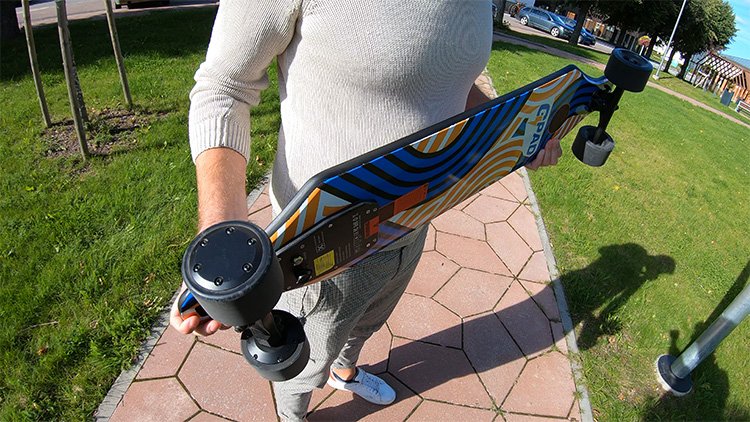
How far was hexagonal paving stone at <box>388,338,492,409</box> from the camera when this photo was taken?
7.72 feet

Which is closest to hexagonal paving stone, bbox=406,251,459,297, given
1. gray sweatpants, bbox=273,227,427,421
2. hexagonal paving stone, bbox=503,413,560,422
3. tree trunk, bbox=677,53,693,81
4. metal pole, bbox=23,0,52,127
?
hexagonal paving stone, bbox=503,413,560,422

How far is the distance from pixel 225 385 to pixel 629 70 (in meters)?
2.19

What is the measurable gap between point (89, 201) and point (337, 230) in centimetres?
273

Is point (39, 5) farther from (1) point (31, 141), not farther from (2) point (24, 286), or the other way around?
(2) point (24, 286)

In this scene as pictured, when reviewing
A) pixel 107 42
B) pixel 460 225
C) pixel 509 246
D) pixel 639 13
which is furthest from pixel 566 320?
pixel 639 13

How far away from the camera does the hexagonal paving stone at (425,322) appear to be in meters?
2.64

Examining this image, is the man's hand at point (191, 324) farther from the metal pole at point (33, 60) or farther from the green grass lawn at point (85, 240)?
the metal pole at point (33, 60)

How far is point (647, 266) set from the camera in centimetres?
362

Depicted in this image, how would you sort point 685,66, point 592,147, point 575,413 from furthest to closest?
1. point 685,66
2. point 575,413
3. point 592,147

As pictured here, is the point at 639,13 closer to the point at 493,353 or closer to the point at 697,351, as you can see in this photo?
the point at 697,351

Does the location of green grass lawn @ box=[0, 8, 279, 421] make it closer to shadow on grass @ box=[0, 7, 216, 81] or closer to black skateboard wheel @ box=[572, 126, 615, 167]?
shadow on grass @ box=[0, 7, 216, 81]

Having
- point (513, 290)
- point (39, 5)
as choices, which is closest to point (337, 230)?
point (513, 290)

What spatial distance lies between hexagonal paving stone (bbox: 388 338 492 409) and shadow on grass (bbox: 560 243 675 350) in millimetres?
803

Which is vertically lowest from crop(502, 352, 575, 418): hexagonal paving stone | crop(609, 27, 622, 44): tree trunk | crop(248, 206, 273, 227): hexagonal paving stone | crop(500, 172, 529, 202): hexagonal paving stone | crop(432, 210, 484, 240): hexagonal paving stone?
crop(502, 352, 575, 418): hexagonal paving stone
